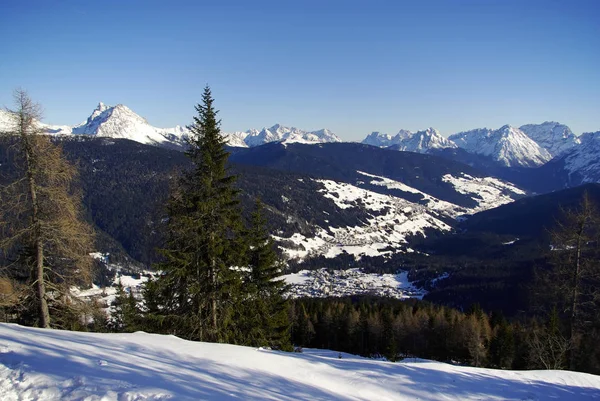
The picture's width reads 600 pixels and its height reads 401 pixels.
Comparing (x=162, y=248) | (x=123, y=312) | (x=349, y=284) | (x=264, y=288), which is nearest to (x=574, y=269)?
(x=264, y=288)

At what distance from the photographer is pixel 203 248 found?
1891cm

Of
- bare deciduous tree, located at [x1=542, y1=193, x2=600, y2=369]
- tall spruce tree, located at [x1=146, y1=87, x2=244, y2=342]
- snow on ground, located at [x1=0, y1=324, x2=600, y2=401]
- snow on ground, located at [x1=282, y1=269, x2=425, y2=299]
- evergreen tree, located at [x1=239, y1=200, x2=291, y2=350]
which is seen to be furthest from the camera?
snow on ground, located at [x1=282, y1=269, x2=425, y2=299]

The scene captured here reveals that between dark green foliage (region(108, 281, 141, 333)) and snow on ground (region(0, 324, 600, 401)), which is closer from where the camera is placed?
snow on ground (region(0, 324, 600, 401))

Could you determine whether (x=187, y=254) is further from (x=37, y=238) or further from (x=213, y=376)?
(x=213, y=376)

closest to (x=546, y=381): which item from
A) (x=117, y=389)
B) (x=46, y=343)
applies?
(x=117, y=389)

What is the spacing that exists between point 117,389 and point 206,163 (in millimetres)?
11739

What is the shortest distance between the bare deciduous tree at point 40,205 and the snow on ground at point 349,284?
126 m

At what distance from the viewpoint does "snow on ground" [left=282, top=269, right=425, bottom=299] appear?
15166 centimetres

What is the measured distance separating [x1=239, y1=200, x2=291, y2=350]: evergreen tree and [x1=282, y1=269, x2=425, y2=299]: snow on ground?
11444cm

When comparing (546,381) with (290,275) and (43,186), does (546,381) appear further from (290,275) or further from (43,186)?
(290,275)

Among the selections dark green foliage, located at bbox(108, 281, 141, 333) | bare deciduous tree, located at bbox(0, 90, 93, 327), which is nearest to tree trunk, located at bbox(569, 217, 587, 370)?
bare deciduous tree, located at bbox(0, 90, 93, 327)

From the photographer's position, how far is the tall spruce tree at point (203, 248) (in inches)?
723

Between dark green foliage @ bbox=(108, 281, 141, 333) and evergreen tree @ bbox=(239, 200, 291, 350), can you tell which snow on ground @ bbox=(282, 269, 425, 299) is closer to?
dark green foliage @ bbox=(108, 281, 141, 333)

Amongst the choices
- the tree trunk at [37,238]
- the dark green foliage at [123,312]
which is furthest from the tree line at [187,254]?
the dark green foliage at [123,312]
